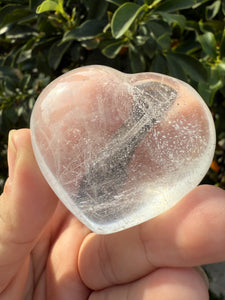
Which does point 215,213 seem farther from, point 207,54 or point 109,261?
point 207,54

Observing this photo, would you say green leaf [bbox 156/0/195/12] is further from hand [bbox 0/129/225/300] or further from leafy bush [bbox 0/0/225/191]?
hand [bbox 0/129/225/300]

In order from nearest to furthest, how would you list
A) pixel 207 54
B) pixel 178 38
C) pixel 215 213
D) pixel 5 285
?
pixel 215 213 → pixel 5 285 → pixel 207 54 → pixel 178 38

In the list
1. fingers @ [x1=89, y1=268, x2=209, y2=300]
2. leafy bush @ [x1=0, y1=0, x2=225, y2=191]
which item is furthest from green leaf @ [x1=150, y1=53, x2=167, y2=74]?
fingers @ [x1=89, y1=268, x2=209, y2=300]

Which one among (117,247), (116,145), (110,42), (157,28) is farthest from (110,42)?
(117,247)

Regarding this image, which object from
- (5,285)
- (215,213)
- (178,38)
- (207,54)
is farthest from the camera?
(178,38)

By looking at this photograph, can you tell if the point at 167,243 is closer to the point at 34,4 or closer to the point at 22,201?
the point at 22,201

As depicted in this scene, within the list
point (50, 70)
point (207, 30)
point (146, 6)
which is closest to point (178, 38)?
point (207, 30)

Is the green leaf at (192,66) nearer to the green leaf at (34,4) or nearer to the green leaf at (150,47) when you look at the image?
the green leaf at (150,47)
